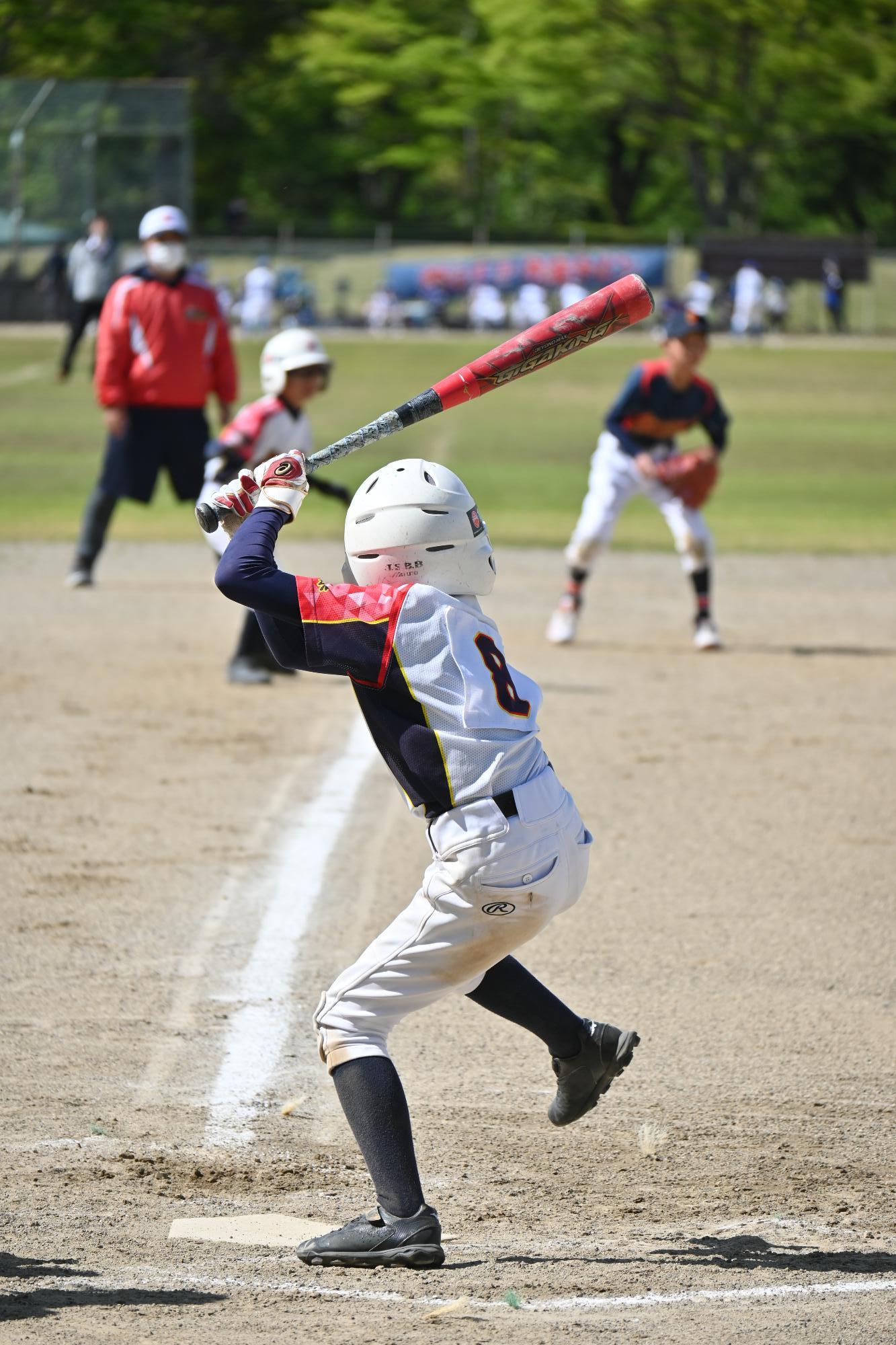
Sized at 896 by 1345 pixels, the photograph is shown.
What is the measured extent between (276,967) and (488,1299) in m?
1.98

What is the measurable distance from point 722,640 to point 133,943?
6.01m

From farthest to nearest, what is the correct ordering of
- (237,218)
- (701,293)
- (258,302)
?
(237,218) < (258,302) < (701,293)

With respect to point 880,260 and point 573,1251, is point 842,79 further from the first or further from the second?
point 573,1251

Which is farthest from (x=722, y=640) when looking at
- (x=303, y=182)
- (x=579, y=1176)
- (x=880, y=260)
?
(x=303, y=182)

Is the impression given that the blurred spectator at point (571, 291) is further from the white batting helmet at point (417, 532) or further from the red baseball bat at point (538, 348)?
the white batting helmet at point (417, 532)

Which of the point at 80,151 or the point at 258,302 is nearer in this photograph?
the point at 80,151

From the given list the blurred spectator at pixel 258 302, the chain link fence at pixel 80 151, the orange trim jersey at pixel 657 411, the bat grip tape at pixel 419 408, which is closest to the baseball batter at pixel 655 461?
the orange trim jersey at pixel 657 411

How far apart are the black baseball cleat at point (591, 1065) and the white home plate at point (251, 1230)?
653 mm

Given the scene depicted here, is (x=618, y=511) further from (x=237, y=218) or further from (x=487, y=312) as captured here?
(x=237, y=218)

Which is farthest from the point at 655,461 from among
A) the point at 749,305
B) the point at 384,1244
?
the point at 749,305

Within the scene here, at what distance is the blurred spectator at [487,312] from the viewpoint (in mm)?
43500

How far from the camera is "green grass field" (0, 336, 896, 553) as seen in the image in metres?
15.0

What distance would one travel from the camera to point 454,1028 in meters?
4.75

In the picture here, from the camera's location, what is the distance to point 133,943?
523 cm
